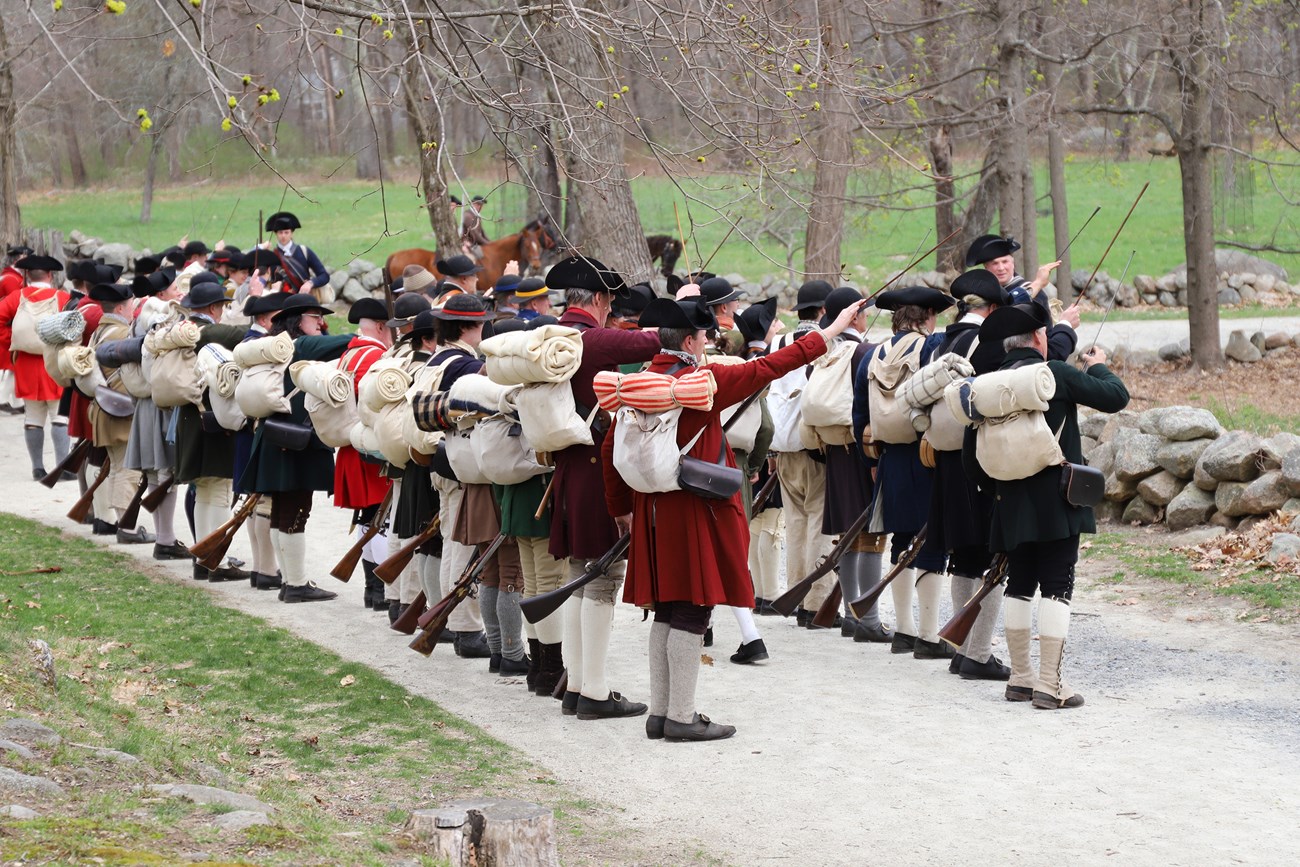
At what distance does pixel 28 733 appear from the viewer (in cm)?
540

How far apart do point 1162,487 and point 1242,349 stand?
8717mm

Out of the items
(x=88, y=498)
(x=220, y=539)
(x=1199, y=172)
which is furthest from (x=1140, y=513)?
(x=88, y=498)

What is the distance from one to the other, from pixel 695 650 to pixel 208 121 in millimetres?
39533

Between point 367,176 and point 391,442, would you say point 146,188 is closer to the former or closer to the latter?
point 367,176

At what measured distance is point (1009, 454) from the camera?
6.90 m

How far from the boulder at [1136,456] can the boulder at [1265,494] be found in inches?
39.2

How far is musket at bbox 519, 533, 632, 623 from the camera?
272 inches

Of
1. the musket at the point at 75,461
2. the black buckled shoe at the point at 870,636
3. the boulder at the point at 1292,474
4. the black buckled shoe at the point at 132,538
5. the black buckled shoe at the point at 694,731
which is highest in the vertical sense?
the musket at the point at 75,461

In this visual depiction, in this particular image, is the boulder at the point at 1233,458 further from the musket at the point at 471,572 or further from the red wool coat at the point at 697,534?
the musket at the point at 471,572

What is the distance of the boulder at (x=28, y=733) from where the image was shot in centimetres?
532

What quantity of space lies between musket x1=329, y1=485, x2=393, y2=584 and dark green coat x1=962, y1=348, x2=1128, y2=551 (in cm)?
404

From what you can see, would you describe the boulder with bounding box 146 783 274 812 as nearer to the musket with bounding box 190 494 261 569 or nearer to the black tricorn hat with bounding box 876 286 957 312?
the black tricorn hat with bounding box 876 286 957 312

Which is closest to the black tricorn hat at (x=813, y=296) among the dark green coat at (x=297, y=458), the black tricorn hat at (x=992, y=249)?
the black tricorn hat at (x=992, y=249)

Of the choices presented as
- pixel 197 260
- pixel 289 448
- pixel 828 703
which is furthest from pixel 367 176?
pixel 828 703
